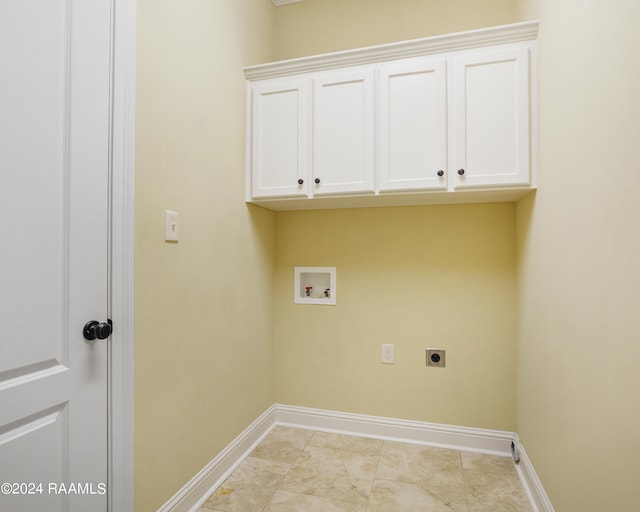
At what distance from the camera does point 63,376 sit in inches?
39.5

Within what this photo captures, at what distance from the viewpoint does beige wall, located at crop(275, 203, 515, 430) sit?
2078mm

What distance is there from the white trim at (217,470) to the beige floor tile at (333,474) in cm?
31

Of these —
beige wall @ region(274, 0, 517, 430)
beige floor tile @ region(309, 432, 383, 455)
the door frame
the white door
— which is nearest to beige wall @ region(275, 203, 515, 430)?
beige wall @ region(274, 0, 517, 430)

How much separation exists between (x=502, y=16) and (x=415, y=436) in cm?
259

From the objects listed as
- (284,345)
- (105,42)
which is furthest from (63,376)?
(284,345)

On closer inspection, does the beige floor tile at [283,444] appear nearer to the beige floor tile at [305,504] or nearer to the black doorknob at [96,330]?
the beige floor tile at [305,504]

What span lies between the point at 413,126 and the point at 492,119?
14.8 inches

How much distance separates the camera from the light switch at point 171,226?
4.60 feet

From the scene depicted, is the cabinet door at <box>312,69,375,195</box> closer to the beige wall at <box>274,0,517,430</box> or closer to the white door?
the beige wall at <box>274,0,517,430</box>

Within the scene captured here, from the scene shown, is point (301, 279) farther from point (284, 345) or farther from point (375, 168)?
point (375, 168)

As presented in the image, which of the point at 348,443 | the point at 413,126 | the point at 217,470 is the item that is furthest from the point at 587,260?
the point at 217,470

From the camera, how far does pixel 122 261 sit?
3.91 ft

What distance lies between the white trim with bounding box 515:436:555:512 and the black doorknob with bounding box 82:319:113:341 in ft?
5.83

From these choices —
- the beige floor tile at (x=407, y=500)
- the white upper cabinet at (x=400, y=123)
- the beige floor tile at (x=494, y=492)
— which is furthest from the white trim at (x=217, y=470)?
the white upper cabinet at (x=400, y=123)
